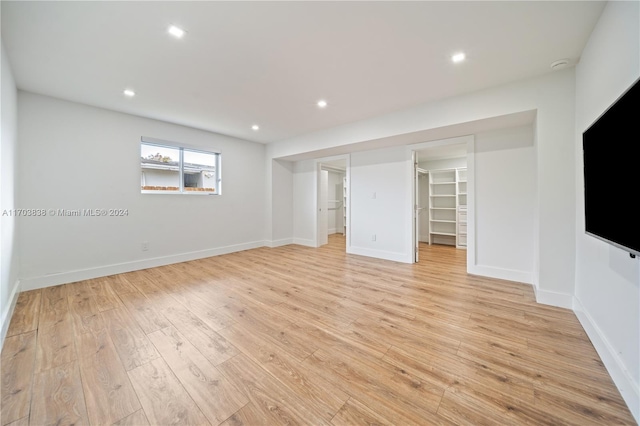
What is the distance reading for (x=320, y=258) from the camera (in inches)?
189

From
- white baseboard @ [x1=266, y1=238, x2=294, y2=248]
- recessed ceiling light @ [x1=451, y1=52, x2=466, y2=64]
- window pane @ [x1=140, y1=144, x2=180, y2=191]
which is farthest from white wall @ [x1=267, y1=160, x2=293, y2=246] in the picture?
recessed ceiling light @ [x1=451, y1=52, x2=466, y2=64]

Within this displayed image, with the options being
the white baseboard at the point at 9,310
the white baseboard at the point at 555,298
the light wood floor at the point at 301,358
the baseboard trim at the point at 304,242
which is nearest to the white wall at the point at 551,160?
the white baseboard at the point at 555,298

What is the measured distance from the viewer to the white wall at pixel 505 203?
10.7 feet

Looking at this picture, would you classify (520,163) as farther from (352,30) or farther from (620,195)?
(352,30)

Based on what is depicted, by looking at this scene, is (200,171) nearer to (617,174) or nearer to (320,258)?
(320,258)

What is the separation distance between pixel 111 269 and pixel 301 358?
12.2ft

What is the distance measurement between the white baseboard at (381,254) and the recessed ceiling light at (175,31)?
4345mm

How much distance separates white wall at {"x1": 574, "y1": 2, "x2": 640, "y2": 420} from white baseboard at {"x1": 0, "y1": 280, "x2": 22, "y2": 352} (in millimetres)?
4344

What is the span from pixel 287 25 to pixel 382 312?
2.77 m

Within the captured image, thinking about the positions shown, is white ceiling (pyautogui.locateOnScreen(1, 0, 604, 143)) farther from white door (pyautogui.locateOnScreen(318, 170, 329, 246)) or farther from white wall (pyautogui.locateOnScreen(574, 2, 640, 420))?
white door (pyautogui.locateOnScreen(318, 170, 329, 246))

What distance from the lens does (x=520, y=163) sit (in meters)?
3.29

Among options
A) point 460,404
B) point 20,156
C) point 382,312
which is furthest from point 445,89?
point 20,156

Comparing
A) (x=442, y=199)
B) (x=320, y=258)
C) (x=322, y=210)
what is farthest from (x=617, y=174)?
(x=442, y=199)

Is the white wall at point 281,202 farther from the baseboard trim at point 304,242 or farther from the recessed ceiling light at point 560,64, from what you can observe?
the recessed ceiling light at point 560,64
